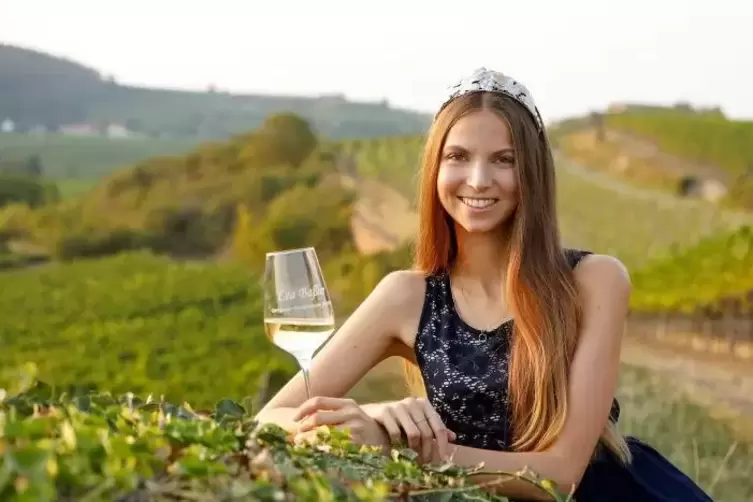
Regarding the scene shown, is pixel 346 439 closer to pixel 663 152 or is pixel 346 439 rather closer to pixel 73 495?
pixel 73 495

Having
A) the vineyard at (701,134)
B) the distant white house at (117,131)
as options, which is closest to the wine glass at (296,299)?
the distant white house at (117,131)

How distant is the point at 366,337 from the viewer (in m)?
1.75

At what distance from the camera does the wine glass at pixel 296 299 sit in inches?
53.7

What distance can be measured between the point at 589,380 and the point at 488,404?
0.63ft

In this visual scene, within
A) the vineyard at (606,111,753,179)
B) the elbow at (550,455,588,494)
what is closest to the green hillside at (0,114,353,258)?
the vineyard at (606,111,753,179)

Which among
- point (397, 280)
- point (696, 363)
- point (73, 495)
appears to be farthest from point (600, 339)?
point (696, 363)

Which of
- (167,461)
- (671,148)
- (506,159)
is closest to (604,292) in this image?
(506,159)

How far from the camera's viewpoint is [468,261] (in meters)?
1.76

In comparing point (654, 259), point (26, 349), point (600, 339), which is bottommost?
point (26, 349)

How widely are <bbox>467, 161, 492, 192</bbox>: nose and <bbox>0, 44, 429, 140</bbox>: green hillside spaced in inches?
114

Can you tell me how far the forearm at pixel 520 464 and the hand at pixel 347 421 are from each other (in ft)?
0.44

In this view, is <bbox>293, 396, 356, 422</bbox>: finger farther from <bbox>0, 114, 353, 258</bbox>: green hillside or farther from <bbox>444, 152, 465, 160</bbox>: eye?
<bbox>0, 114, 353, 258</bbox>: green hillside

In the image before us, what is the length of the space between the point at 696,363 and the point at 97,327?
2.46m

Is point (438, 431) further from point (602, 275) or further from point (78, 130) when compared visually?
point (78, 130)
